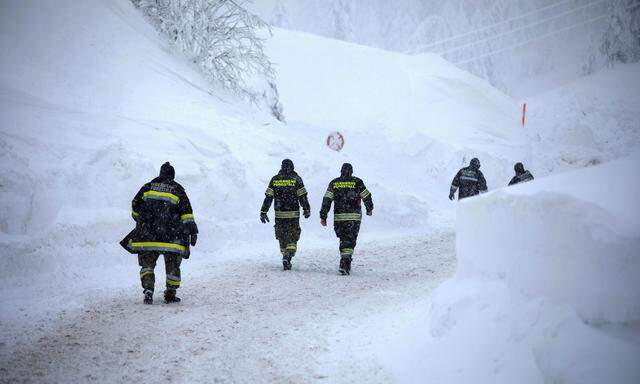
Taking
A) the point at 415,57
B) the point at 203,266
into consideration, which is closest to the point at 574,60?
the point at 415,57

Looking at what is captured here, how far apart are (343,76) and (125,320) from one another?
2666cm

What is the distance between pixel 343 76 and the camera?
99.8 feet

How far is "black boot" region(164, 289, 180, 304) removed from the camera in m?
6.33

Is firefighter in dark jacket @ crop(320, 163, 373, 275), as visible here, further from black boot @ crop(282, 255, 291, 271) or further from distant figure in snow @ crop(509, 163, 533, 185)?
distant figure in snow @ crop(509, 163, 533, 185)

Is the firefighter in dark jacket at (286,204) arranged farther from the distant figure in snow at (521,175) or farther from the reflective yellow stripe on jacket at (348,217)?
the distant figure in snow at (521,175)

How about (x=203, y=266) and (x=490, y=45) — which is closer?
(x=203, y=266)

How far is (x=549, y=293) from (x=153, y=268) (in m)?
4.94

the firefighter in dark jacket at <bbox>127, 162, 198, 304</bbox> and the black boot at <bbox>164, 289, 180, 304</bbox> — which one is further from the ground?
the firefighter in dark jacket at <bbox>127, 162, 198, 304</bbox>

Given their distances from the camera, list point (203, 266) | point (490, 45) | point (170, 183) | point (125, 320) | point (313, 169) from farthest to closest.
Result: point (490, 45) < point (313, 169) < point (203, 266) < point (170, 183) < point (125, 320)

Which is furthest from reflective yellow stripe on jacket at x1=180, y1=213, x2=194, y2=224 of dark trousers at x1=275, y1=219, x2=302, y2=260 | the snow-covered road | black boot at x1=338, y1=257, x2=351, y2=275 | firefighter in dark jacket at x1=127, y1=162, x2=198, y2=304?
black boot at x1=338, y1=257, x2=351, y2=275

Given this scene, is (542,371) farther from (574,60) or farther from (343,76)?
(574,60)

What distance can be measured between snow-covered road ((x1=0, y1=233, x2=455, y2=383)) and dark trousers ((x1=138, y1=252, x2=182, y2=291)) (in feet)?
0.92

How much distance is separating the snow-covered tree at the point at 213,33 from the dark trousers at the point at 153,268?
1198cm

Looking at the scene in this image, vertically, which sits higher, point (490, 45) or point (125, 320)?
point (490, 45)
